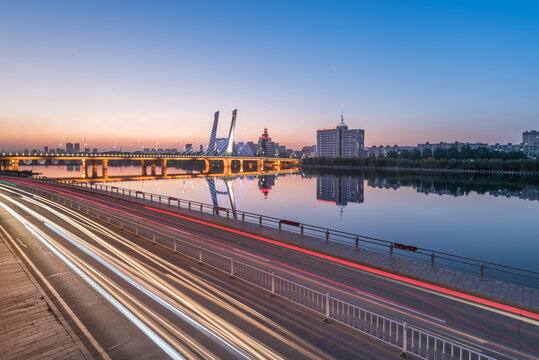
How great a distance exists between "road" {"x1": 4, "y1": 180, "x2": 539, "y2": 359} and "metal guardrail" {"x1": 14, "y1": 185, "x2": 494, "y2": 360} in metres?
0.58

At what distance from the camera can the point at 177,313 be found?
10562 millimetres

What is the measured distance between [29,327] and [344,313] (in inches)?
431

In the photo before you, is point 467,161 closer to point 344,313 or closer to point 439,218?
point 439,218

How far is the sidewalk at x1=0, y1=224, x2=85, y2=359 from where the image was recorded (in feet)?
27.6

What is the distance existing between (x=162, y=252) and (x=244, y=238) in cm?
643

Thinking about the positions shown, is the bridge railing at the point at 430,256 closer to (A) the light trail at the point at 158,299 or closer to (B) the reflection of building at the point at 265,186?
(A) the light trail at the point at 158,299

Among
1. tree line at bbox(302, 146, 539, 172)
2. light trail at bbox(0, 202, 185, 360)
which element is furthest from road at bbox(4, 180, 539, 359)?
tree line at bbox(302, 146, 539, 172)

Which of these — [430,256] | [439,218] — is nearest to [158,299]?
[430,256]

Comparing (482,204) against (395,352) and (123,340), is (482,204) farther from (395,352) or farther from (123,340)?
(123,340)

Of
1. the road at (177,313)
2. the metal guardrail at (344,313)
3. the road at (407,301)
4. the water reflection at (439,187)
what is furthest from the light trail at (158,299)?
the water reflection at (439,187)

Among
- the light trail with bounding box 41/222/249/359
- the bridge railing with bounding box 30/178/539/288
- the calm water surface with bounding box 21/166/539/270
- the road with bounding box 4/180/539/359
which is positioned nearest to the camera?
the light trail with bounding box 41/222/249/359

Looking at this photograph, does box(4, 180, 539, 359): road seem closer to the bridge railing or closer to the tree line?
the bridge railing

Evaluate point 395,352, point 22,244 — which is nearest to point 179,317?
point 395,352

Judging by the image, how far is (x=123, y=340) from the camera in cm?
909
